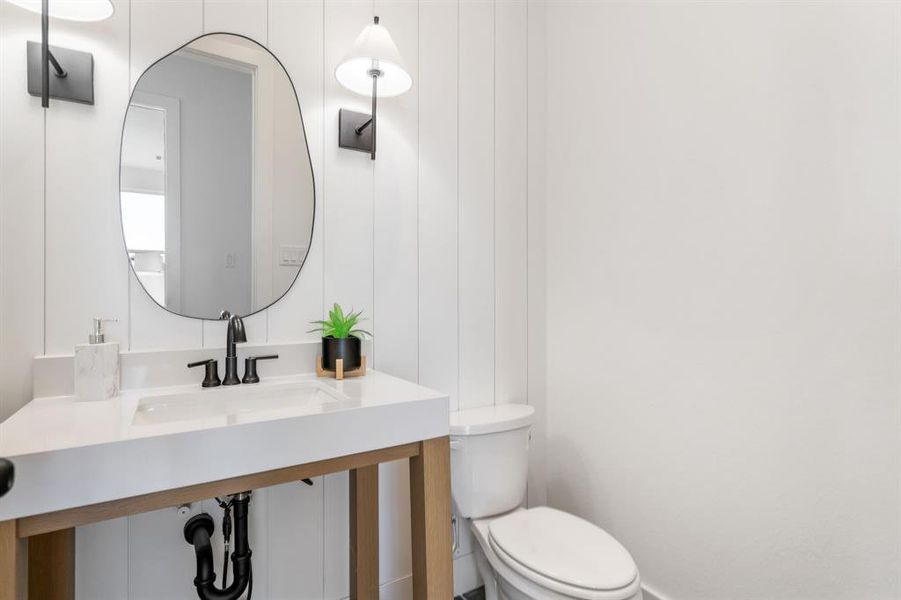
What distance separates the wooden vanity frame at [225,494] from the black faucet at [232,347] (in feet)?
1.42

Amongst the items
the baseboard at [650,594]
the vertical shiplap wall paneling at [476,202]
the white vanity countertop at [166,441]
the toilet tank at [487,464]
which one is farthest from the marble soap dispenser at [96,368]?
the baseboard at [650,594]

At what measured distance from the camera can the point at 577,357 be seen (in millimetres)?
1807

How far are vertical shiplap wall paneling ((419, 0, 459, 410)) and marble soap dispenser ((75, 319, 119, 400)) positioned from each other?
2.88 ft

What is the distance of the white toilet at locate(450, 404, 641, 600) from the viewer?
1142mm

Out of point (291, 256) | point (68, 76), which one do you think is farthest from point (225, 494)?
point (68, 76)

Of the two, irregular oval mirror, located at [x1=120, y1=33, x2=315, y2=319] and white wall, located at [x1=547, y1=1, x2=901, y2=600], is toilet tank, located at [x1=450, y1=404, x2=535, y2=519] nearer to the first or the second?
white wall, located at [x1=547, y1=1, x2=901, y2=600]

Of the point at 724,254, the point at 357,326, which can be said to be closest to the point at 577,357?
the point at 724,254

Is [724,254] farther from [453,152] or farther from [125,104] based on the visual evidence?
[125,104]

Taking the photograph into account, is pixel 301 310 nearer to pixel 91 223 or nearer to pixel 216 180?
pixel 216 180

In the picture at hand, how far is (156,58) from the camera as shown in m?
1.19

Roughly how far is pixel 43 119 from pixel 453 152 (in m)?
1.16

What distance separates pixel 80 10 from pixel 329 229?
2.52ft

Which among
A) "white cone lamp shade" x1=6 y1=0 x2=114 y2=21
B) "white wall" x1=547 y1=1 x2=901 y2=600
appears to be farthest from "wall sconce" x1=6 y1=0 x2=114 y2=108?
"white wall" x1=547 y1=1 x2=901 y2=600

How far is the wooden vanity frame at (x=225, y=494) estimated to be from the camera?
0.67 m
